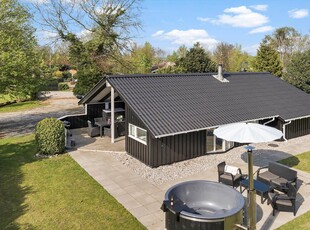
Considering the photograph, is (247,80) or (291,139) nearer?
(291,139)

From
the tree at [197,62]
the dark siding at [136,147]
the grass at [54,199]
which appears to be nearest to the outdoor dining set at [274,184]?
the dark siding at [136,147]

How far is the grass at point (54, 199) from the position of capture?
8.84 metres

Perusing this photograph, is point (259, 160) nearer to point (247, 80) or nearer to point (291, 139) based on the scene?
point (291, 139)

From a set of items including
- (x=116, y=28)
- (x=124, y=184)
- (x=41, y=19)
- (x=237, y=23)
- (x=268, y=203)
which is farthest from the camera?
(x=237, y=23)

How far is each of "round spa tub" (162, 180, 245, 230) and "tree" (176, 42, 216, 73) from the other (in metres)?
34.4

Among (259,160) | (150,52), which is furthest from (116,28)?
(150,52)

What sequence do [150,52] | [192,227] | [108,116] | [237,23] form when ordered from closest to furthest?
[192,227] < [108,116] < [237,23] < [150,52]

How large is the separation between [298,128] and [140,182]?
44.5ft

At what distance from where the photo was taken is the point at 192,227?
7.18 meters

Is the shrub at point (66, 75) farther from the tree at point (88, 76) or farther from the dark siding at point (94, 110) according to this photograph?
the dark siding at point (94, 110)

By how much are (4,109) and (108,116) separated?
21323 mm

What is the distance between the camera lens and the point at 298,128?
63.3 ft

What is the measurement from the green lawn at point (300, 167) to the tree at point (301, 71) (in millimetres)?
18865

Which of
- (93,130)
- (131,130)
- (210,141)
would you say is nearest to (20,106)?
(93,130)
